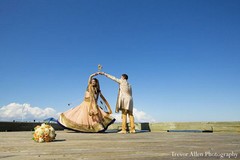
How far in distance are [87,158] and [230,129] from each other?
776 cm

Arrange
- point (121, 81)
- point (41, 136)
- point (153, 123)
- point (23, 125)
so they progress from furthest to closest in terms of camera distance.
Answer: point (23, 125), point (153, 123), point (121, 81), point (41, 136)

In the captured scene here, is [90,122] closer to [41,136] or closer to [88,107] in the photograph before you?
[88,107]

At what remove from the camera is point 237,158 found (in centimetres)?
239

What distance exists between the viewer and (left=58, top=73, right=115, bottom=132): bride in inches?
364

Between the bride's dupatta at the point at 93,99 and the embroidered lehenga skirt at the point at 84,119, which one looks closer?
the embroidered lehenga skirt at the point at 84,119

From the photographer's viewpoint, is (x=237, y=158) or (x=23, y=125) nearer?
(x=237, y=158)

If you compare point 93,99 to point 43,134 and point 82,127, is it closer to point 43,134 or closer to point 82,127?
point 82,127

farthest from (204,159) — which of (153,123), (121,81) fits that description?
(153,123)

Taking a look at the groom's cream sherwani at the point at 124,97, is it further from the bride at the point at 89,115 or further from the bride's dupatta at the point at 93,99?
the bride's dupatta at the point at 93,99

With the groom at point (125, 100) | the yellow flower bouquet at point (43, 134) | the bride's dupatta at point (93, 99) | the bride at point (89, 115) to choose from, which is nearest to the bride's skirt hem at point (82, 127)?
the bride at point (89, 115)

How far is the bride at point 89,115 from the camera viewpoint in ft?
30.3

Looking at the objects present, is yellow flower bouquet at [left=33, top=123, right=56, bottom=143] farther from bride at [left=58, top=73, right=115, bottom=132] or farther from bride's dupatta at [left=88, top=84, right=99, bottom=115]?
bride's dupatta at [left=88, top=84, right=99, bottom=115]

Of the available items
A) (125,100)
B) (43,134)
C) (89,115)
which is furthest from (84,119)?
(43,134)

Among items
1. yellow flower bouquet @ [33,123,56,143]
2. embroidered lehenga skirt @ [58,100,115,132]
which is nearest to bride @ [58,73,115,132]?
embroidered lehenga skirt @ [58,100,115,132]
